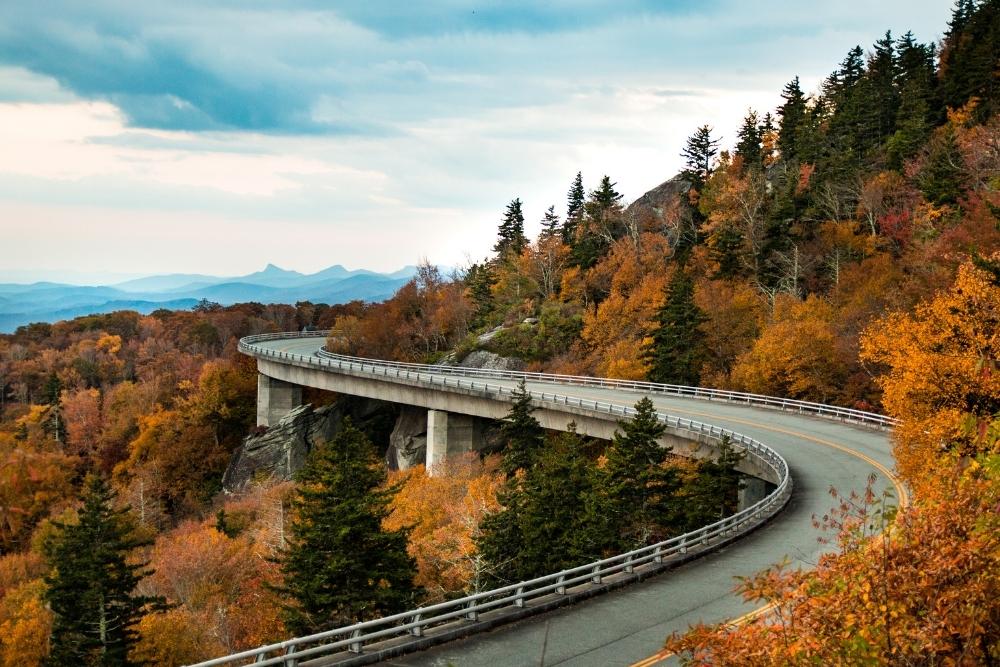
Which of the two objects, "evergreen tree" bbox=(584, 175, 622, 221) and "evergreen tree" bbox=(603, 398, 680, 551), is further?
"evergreen tree" bbox=(584, 175, 622, 221)

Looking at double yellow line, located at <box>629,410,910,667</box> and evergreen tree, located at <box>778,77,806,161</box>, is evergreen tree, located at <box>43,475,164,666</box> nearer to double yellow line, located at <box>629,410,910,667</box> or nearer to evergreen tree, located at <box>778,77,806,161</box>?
double yellow line, located at <box>629,410,910,667</box>

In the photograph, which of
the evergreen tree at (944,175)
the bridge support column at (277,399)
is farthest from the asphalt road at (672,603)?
the bridge support column at (277,399)

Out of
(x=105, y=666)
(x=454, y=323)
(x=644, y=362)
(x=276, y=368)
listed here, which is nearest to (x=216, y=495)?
(x=276, y=368)

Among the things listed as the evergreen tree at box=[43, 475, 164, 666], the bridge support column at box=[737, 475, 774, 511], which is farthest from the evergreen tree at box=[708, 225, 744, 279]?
the evergreen tree at box=[43, 475, 164, 666]

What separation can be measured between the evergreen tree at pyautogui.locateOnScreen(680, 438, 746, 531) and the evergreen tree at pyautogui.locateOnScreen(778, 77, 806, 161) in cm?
5589

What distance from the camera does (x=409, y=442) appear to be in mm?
62125

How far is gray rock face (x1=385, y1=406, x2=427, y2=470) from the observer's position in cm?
6081

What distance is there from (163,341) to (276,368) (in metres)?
60.2

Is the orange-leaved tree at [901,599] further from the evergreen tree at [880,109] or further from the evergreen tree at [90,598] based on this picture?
the evergreen tree at [880,109]

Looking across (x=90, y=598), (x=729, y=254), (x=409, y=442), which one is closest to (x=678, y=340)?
(x=729, y=254)

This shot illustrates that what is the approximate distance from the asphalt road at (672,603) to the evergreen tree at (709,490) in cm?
255

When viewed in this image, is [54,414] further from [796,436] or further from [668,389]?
[796,436]

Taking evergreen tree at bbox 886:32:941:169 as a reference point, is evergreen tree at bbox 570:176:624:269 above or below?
below

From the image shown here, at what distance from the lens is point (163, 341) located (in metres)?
126
